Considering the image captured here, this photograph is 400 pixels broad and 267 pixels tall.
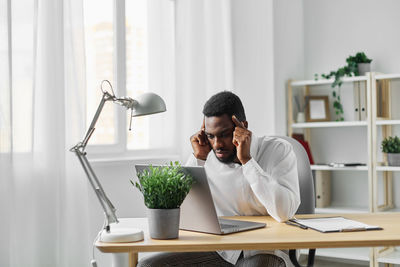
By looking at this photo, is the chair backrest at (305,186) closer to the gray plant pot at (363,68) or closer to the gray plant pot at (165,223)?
the gray plant pot at (165,223)

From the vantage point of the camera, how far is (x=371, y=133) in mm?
3705

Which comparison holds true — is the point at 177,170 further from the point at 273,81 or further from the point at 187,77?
the point at 273,81

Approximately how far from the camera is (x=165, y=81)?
11.1 feet

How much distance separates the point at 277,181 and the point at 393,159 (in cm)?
197

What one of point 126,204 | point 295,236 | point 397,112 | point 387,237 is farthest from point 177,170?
point 397,112

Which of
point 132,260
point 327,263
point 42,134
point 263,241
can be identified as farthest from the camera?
point 327,263

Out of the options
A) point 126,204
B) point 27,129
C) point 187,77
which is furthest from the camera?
point 187,77

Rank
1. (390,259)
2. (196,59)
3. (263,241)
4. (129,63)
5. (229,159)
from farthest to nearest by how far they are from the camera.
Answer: (390,259) < (196,59) < (129,63) < (229,159) < (263,241)

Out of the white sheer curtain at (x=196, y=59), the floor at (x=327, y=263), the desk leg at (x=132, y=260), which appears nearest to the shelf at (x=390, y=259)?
the floor at (x=327, y=263)

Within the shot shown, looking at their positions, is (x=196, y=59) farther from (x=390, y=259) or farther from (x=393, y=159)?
(x=390, y=259)

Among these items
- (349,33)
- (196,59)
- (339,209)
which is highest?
(349,33)

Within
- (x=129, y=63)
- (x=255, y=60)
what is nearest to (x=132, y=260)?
(x=129, y=63)

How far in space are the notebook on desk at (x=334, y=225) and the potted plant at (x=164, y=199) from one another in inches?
17.6

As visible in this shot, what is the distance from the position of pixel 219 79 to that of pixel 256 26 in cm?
59
